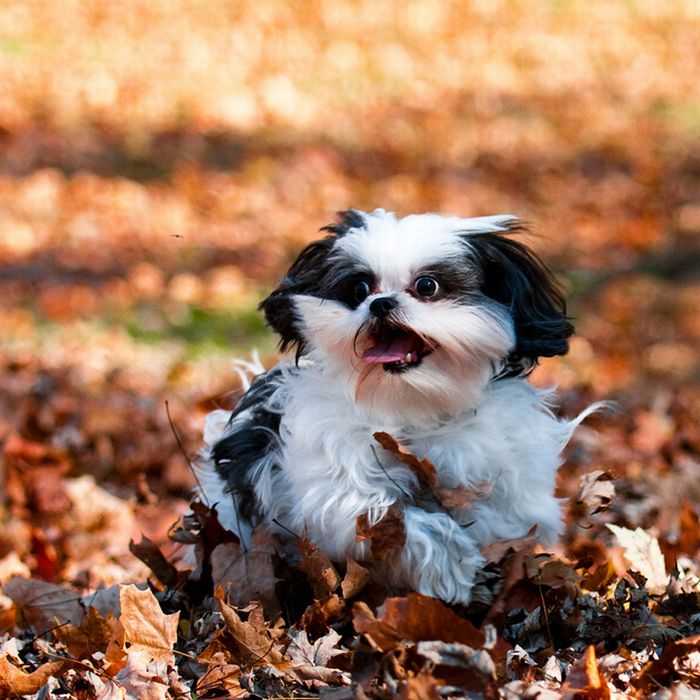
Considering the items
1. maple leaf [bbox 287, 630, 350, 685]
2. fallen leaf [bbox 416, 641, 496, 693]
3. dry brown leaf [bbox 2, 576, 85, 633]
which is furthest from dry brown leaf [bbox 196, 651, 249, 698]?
dry brown leaf [bbox 2, 576, 85, 633]

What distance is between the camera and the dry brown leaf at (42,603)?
3465mm

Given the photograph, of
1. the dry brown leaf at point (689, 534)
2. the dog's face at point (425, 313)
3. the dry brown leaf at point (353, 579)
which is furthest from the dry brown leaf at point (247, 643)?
the dry brown leaf at point (689, 534)

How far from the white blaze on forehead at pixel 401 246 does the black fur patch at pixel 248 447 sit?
597 millimetres

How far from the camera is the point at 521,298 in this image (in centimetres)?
312

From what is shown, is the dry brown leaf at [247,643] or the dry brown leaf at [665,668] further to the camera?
the dry brown leaf at [247,643]

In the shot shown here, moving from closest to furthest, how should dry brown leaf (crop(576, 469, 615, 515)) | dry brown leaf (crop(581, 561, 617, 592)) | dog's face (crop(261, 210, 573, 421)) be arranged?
dog's face (crop(261, 210, 573, 421)), dry brown leaf (crop(581, 561, 617, 592)), dry brown leaf (crop(576, 469, 615, 515))

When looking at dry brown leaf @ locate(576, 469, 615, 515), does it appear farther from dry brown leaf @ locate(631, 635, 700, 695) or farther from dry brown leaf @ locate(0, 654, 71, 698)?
dry brown leaf @ locate(0, 654, 71, 698)

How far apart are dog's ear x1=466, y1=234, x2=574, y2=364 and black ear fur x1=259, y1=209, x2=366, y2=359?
383mm

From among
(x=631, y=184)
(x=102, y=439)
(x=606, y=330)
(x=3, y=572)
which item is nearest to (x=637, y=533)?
(x=3, y=572)

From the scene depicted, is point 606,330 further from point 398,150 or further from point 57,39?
point 57,39

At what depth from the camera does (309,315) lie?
313 centimetres

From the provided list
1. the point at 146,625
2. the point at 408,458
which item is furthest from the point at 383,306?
the point at 146,625

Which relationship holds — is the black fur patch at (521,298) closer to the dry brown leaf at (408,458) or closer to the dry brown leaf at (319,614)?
the dry brown leaf at (408,458)

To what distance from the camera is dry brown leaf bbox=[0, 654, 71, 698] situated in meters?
2.77
